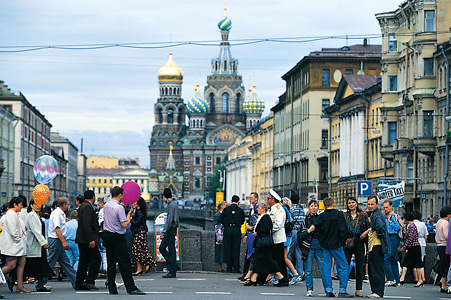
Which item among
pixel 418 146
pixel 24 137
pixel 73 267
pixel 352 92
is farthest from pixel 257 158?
pixel 73 267

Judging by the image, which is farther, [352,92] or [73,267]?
[352,92]

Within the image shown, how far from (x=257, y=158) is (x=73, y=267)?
117290mm

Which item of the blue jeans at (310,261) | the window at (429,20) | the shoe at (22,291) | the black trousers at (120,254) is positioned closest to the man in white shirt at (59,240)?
the shoe at (22,291)

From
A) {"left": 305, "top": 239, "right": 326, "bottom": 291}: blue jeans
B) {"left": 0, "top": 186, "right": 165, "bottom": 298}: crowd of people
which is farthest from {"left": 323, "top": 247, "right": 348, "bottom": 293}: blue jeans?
{"left": 0, "top": 186, "right": 165, "bottom": 298}: crowd of people

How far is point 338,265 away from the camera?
19062mm

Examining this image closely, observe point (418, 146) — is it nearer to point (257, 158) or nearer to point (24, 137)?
point (24, 137)

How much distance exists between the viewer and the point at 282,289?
20797mm

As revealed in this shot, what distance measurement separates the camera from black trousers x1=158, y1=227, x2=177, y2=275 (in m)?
23.4

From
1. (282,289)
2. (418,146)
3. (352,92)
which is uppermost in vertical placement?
(352,92)

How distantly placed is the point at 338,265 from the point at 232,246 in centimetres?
573

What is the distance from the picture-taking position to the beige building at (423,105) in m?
54.5

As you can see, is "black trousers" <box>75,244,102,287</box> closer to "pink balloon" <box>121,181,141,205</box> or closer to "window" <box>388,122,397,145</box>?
"pink balloon" <box>121,181,141,205</box>

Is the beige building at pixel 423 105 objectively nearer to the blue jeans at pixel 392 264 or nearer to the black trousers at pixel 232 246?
the black trousers at pixel 232 246

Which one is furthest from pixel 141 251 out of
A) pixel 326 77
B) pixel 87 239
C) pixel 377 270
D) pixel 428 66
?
pixel 326 77
